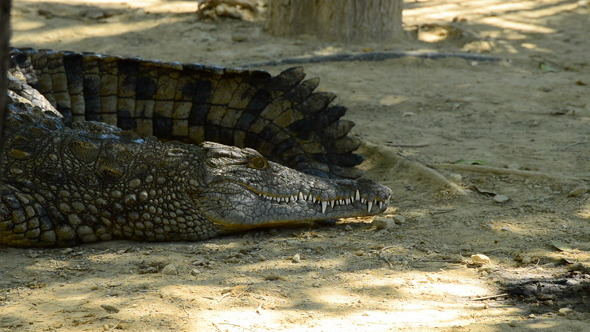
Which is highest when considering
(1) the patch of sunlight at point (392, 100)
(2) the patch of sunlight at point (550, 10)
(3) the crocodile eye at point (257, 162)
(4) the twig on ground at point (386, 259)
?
(2) the patch of sunlight at point (550, 10)

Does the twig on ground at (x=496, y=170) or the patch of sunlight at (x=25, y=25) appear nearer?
the twig on ground at (x=496, y=170)

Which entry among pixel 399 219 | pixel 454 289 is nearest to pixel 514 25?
pixel 399 219

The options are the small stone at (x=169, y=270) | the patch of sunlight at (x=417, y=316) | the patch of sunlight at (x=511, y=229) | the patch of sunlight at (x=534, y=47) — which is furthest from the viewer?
the patch of sunlight at (x=534, y=47)

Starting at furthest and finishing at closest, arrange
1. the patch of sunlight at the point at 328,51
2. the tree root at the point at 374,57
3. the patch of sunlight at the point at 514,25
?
the patch of sunlight at the point at 514,25 < the patch of sunlight at the point at 328,51 < the tree root at the point at 374,57

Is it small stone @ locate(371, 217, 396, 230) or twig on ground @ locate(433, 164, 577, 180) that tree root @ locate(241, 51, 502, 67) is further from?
small stone @ locate(371, 217, 396, 230)

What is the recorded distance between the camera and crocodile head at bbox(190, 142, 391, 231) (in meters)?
4.45

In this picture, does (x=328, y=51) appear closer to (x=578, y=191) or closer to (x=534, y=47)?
(x=534, y=47)

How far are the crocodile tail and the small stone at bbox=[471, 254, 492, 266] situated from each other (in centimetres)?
144

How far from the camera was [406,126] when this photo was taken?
22.0 ft

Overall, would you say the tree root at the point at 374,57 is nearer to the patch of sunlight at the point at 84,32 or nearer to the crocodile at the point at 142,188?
the patch of sunlight at the point at 84,32

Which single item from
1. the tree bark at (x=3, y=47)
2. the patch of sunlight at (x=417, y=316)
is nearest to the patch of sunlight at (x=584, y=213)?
the patch of sunlight at (x=417, y=316)

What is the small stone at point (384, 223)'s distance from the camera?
14.9 feet

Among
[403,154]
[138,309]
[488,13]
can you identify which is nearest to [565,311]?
[138,309]

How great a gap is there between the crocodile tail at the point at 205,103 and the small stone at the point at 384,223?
618 mm
